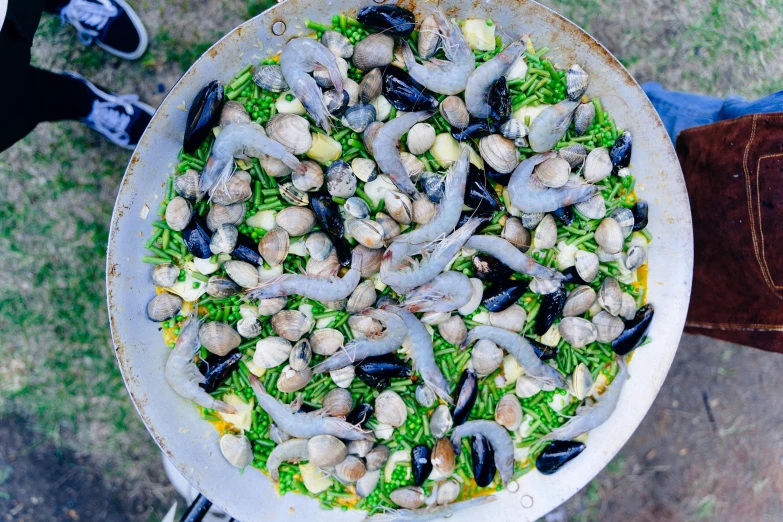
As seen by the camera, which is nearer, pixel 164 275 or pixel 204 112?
pixel 204 112

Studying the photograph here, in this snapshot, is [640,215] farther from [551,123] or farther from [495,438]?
[495,438]

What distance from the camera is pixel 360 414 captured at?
234cm

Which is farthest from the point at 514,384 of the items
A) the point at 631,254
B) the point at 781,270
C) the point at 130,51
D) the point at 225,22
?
the point at 130,51

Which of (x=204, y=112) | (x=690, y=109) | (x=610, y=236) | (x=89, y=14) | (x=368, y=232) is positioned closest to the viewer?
(x=204, y=112)

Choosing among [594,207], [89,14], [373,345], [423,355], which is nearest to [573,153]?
[594,207]

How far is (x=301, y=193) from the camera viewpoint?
219 centimetres

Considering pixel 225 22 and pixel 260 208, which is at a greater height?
pixel 225 22

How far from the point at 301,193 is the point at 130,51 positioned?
1.52 m

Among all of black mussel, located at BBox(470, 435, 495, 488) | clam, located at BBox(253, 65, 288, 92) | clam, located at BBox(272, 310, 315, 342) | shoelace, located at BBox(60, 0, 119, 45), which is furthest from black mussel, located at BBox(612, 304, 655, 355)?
shoelace, located at BBox(60, 0, 119, 45)

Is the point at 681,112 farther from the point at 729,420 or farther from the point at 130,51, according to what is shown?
the point at 130,51

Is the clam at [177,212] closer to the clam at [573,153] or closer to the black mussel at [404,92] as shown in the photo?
the black mussel at [404,92]

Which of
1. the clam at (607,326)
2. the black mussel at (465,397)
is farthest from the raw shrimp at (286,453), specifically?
the clam at (607,326)

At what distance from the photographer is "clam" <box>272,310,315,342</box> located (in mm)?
2246

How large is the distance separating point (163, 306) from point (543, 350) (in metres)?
1.60
